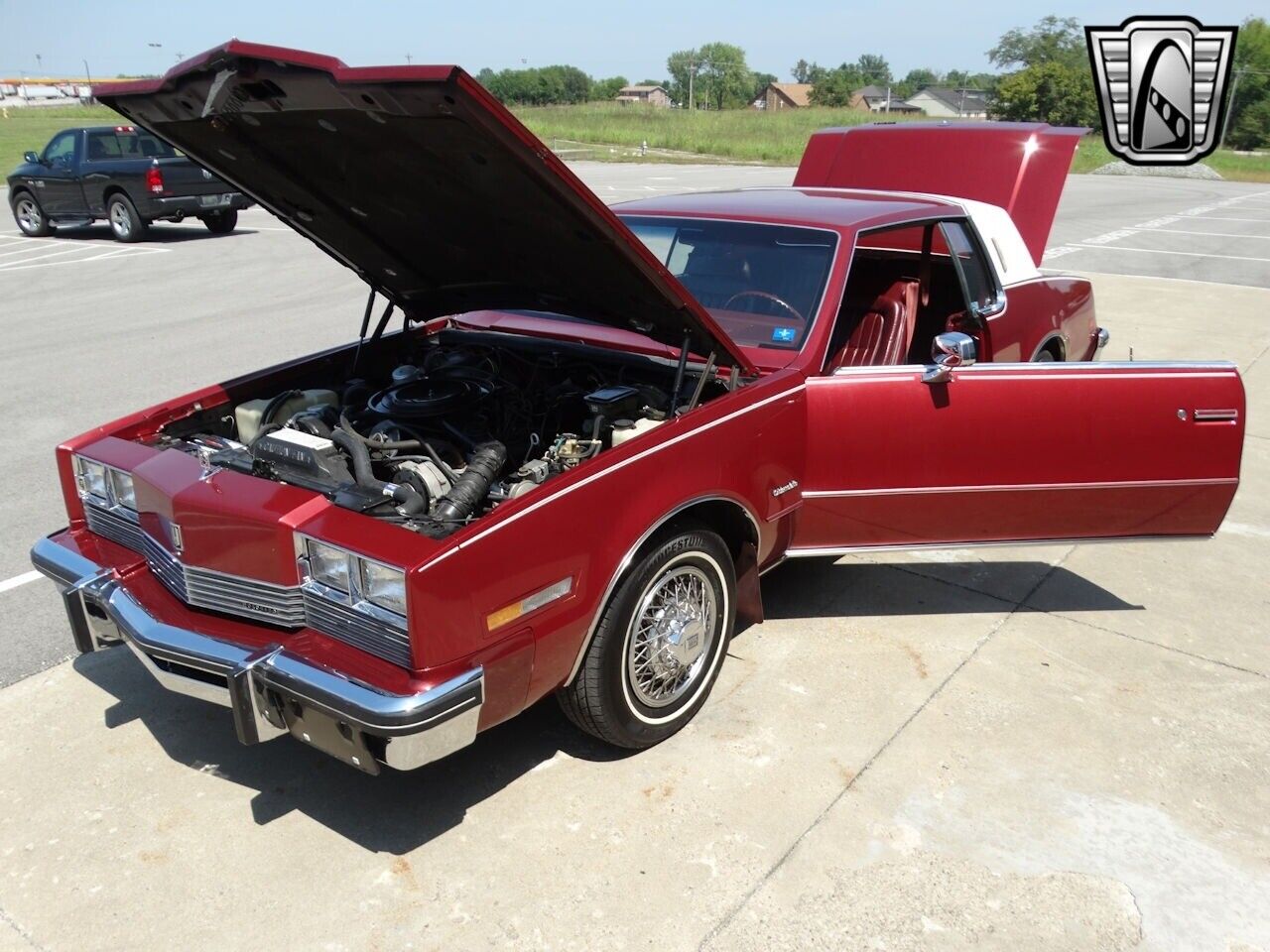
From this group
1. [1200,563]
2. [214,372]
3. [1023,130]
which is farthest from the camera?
[214,372]

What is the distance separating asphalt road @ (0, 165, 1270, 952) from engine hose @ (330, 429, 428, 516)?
3.03ft

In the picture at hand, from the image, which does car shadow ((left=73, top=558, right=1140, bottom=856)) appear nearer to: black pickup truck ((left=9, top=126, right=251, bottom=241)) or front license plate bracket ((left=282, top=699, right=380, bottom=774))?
front license plate bracket ((left=282, top=699, right=380, bottom=774))

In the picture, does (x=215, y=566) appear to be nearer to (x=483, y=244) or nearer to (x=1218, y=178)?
(x=483, y=244)

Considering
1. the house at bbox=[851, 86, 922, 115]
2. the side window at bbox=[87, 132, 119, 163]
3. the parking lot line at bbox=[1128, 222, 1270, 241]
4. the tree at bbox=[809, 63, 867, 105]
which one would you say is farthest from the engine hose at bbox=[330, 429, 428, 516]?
the house at bbox=[851, 86, 922, 115]

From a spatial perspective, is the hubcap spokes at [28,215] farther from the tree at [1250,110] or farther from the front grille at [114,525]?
the tree at [1250,110]

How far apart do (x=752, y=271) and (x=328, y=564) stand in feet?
7.17

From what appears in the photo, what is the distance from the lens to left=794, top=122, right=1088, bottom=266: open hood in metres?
6.64

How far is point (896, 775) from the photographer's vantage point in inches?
131

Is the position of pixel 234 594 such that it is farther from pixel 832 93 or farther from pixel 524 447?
pixel 832 93

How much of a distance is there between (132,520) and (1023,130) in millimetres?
5901

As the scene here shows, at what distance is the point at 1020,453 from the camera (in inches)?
157

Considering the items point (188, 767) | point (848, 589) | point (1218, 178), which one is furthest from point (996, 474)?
point (1218, 178)

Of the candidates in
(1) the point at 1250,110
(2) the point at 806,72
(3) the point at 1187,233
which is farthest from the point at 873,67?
(3) the point at 1187,233

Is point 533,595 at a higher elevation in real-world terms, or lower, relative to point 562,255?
lower
